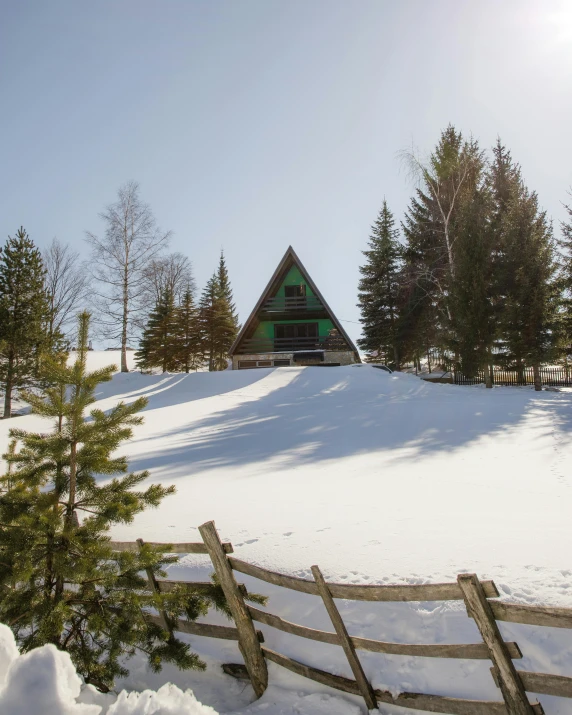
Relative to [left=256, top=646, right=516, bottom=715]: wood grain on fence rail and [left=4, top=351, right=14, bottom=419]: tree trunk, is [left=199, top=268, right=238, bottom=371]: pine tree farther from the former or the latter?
[left=256, top=646, right=516, bottom=715]: wood grain on fence rail

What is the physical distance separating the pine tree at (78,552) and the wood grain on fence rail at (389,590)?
2.52ft

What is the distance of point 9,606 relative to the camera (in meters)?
3.06

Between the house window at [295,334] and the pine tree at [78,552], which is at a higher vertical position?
the house window at [295,334]

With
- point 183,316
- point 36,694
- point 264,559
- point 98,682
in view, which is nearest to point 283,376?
point 183,316

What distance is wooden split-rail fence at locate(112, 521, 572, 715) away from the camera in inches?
96.2

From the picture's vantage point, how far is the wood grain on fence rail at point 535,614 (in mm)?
2318

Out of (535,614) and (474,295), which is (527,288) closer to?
(474,295)

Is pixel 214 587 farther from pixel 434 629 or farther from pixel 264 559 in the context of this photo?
pixel 434 629

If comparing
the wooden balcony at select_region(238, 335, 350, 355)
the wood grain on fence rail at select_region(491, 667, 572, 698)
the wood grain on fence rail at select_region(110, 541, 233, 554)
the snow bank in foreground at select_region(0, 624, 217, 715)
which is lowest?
the wood grain on fence rail at select_region(491, 667, 572, 698)

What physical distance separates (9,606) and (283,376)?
18.5m

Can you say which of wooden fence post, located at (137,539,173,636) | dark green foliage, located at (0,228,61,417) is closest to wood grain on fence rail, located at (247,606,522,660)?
wooden fence post, located at (137,539,173,636)

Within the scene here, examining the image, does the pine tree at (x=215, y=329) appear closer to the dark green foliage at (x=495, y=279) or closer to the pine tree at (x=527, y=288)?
the dark green foliage at (x=495, y=279)

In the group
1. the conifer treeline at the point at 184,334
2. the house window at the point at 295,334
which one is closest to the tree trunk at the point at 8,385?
the conifer treeline at the point at 184,334

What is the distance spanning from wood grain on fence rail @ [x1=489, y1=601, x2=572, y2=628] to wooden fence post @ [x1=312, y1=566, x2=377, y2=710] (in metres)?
1.01
